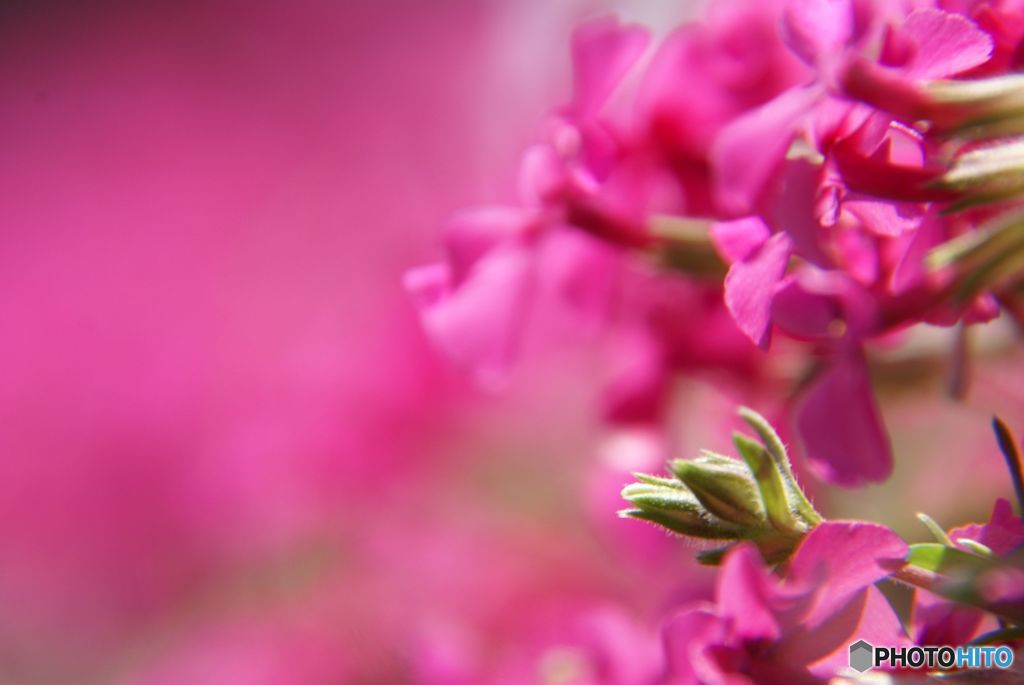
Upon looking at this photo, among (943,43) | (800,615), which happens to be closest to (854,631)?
(800,615)

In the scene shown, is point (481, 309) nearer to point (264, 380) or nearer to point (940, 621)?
point (940, 621)

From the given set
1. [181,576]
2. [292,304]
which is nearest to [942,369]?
[181,576]

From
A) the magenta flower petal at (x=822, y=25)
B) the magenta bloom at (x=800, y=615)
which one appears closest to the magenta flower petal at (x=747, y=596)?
the magenta bloom at (x=800, y=615)

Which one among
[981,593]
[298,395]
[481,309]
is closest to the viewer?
[981,593]

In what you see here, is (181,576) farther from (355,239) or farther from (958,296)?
(958,296)

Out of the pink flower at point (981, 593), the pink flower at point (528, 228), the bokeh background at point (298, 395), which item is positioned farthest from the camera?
the bokeh background at point (298, 395)

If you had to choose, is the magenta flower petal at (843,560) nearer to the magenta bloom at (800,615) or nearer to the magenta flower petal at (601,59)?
the magenta bloom at (800,615)
